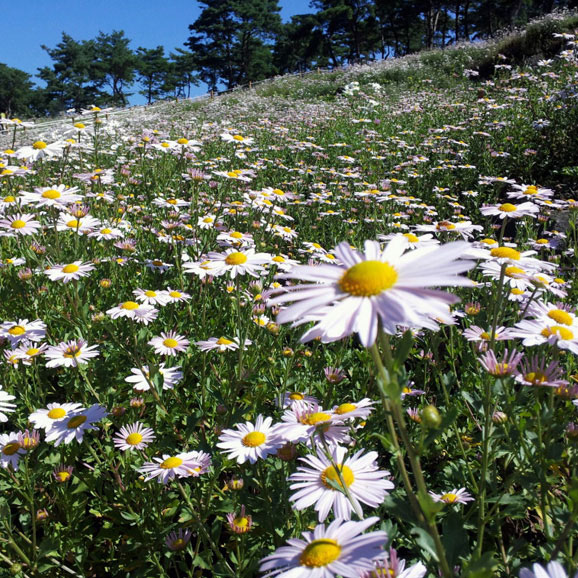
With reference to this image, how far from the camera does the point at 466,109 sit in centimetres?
926

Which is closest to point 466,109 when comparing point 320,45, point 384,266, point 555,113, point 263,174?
point 555,113

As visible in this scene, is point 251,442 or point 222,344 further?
point 222,344

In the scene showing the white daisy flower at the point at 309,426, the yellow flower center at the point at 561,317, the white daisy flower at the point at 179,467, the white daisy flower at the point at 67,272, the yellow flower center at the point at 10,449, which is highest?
the white daisy flower at the point at 67,272

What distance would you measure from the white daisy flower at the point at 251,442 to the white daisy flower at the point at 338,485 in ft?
0.82

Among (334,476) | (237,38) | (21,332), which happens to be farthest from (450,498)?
(237,38)

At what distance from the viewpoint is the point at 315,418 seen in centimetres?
131

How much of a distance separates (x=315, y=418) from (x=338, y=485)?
0.23 meters

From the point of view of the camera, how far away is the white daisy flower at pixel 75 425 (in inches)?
68.9

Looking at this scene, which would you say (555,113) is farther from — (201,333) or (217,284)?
(201,333)

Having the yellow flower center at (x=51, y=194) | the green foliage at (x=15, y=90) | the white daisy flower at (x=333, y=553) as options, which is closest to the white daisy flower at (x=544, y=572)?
the white daisy flower at (x=333, y=553)

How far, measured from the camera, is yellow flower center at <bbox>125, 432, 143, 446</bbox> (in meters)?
1.81

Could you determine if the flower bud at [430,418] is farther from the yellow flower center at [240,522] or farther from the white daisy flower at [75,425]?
the white daisy flower at [75,425]

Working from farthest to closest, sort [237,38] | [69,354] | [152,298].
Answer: [237,38] < [152,298] < [69,354]

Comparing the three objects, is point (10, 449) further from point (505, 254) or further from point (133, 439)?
point (505, 254)
